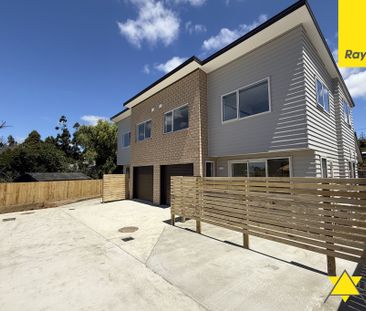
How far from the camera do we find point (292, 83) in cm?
643

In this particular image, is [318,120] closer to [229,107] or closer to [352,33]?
[352,33]

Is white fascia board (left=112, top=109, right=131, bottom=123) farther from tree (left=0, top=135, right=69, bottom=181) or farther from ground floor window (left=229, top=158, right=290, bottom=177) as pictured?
tree (left=0, top=135, right=69, bottom=181)

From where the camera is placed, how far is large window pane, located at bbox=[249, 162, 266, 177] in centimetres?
746

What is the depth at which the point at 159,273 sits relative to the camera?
3.72 m

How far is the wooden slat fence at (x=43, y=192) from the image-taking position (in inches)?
480

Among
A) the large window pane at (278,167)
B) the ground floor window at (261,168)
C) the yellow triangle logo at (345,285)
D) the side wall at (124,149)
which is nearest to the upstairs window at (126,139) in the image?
the side wall at (124,149)

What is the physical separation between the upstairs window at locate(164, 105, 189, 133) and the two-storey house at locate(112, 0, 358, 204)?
0.18 ft

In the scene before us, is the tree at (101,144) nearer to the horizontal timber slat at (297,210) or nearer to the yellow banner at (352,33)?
the horizontal timber slat at (297,210)

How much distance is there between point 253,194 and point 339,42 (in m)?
4.29

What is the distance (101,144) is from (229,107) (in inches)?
896

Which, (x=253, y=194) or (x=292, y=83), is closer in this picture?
(x=253, y=194)

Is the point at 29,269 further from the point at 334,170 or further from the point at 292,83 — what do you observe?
the point at 334,170

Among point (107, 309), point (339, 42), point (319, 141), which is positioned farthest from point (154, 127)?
point (107, 309)

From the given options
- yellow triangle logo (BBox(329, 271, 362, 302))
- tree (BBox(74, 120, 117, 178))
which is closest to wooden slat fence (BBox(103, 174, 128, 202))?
tree (BBox(74, 120, 117, 178))
